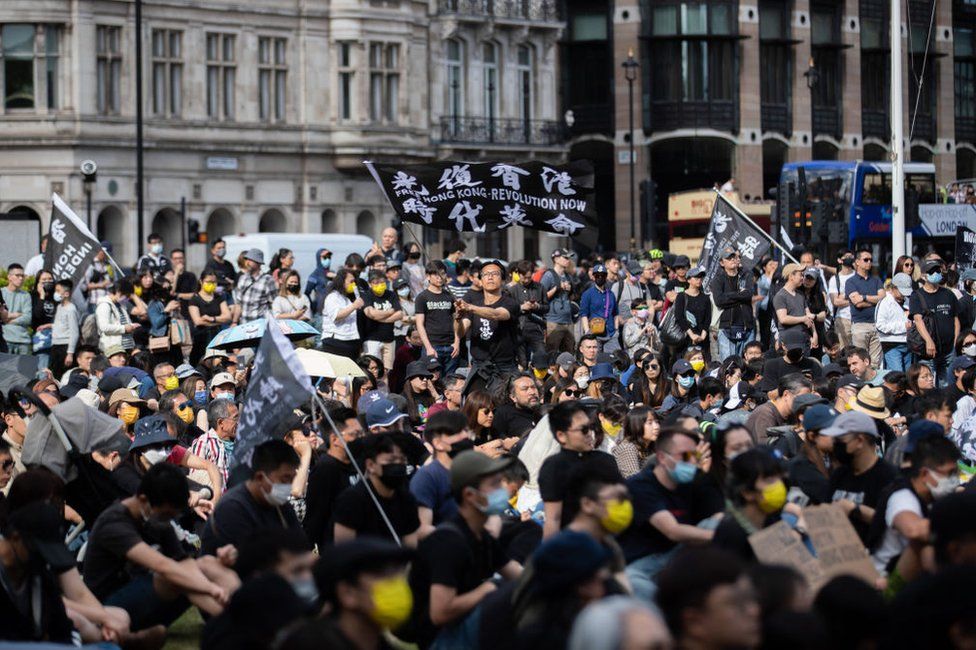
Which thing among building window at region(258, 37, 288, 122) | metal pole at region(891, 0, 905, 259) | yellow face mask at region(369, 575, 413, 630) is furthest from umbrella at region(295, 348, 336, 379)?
building window at region(258, 37, 288, 122)

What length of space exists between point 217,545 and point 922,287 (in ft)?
42.6

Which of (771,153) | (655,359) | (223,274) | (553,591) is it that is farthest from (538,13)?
(553,591)

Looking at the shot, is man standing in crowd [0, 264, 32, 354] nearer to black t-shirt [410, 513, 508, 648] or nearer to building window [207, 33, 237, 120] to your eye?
black t-shirt [410, 513, 508, 648]

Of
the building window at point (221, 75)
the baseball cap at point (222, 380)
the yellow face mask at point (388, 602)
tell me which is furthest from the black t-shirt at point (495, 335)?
the building window at point (221, 75)

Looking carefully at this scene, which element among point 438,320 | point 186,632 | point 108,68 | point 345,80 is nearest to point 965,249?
point 438,320

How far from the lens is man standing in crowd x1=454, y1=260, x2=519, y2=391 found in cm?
1883

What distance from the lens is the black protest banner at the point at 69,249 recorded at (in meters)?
25.3

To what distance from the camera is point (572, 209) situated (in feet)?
68.9

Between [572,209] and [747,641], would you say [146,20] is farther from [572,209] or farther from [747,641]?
[747,641]

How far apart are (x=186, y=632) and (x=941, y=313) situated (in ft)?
39.0

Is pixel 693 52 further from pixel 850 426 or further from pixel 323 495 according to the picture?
pixel 850 426

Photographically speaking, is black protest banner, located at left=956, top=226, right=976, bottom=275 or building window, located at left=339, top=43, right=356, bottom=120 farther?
building window, located at left=339, top=43, right=356, bottom=120

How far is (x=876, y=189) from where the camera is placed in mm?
50625

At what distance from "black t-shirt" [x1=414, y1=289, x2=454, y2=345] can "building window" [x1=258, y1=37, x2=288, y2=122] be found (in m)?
31.3
